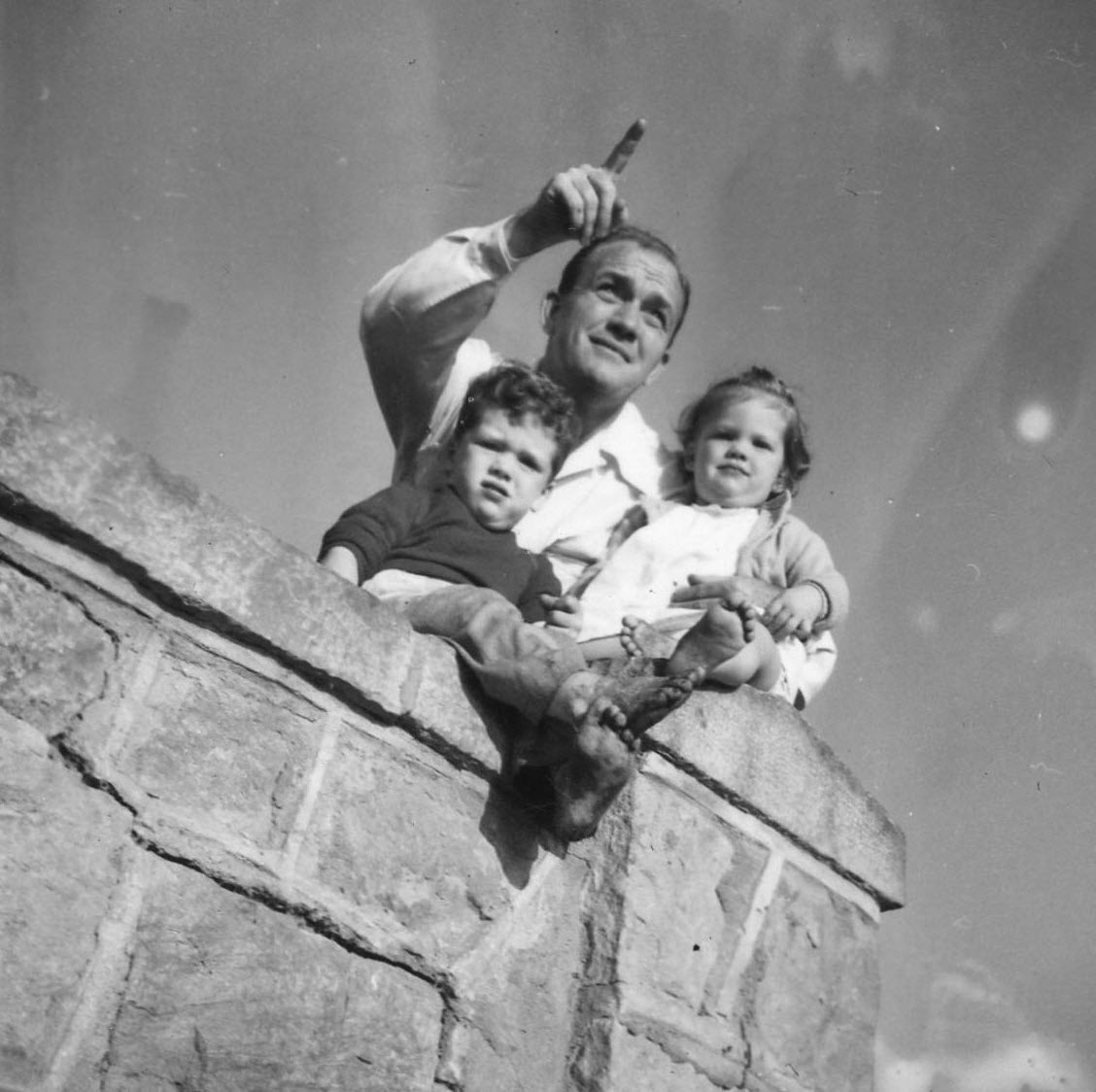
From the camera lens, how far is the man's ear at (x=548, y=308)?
4.88m

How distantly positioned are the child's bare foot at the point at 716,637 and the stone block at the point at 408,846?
51 centimetres

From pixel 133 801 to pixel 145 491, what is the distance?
539mm

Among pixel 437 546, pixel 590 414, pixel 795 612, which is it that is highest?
pixel 590 414

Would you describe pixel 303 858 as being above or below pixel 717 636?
below

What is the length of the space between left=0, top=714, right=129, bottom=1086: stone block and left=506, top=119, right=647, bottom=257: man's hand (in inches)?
72.7

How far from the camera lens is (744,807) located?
3.54m

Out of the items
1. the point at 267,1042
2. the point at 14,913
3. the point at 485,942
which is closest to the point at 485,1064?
the point at 485,942

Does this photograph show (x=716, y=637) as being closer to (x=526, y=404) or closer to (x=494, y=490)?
(x=494, y=490)

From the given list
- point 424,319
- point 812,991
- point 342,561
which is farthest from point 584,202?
point 812,991

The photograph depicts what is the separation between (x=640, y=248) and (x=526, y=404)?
100cm

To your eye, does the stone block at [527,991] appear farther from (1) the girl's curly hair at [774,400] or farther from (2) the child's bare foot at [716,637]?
(1) the girl's curly hair at [774,400]

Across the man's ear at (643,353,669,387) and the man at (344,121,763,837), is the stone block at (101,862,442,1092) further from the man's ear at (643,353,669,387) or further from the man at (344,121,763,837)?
the man's ear at (643,353,669,387)

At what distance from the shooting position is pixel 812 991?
3.55 meters

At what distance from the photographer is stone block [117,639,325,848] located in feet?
9.27
